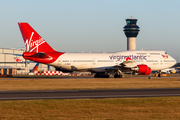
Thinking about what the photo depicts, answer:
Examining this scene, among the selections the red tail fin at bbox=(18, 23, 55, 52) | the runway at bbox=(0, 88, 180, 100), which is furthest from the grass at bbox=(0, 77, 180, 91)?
the red tail fin at bbox=(18, 23, 55, 52)

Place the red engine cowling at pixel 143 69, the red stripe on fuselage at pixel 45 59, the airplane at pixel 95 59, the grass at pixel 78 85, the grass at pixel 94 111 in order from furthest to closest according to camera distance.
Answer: the red engine cowling at pixel 143 69 → the airplane at pixel 95 59 → the red stripe on fuselage at pixel 45 59 → the grass at pixel 78 85 → the grass at pixel 94 111

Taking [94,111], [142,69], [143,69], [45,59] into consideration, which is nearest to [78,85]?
[45,59]

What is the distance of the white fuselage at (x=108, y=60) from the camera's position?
56562mm

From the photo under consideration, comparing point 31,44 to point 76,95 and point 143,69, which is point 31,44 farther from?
point 76,95

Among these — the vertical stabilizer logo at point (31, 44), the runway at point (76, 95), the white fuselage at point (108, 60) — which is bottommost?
the runway at point (76, 95)

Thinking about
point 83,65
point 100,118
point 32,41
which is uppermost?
point 32,41

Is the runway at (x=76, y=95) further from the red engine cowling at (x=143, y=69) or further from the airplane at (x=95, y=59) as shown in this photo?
the red engine cowling at (x=143, y=69)

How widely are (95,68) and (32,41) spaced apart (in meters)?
13.9

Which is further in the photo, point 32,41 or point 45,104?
point 32,41

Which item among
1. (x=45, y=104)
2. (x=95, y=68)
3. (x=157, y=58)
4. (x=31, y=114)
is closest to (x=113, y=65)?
(x=95, y=68)

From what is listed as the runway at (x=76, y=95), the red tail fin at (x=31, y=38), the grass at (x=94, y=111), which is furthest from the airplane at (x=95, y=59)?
the grass at (x=94, y=111)

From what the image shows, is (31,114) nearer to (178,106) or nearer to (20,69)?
(178,106)

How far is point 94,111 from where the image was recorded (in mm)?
16594

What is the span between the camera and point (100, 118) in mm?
14312
